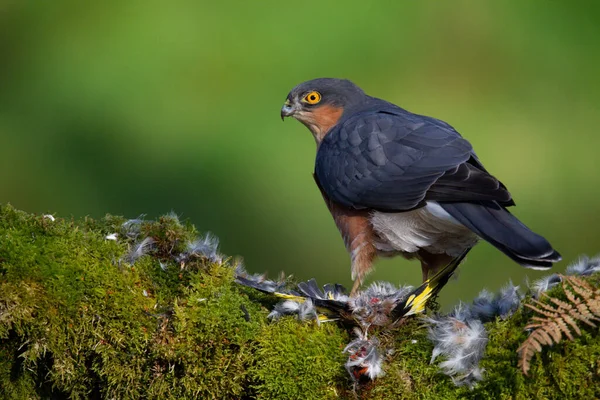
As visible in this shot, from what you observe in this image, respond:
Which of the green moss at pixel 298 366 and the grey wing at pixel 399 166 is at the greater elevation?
the grey wing at pixel 399 166

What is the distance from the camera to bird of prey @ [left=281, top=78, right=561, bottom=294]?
3.68m

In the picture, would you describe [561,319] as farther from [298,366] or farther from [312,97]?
[312,97]

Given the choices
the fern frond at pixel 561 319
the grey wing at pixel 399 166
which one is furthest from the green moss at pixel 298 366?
the grey wing at pixel 399 166

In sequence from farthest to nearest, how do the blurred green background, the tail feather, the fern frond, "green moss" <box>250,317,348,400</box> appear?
the blurred green background, the tail feather, "green moss" <box>250,317,348,400</box>, the fern frond

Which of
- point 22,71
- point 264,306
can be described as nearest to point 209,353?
point 264,306

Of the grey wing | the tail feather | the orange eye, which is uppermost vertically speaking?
the orange eye

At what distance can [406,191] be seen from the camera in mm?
3963

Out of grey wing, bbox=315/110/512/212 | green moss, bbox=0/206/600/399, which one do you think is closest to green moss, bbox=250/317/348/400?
green moss, bbox=0/206/600/399

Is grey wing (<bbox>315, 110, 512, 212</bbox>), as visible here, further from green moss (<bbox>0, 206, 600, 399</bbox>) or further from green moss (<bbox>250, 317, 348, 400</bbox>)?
green moss (<bbox>250, 317, 348, 400</bbox>)

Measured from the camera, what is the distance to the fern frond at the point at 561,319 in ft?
8.05

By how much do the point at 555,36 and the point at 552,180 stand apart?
5.75 ft

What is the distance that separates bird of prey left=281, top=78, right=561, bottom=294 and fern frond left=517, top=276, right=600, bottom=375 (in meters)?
0.83

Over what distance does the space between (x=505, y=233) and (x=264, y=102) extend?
4.47m

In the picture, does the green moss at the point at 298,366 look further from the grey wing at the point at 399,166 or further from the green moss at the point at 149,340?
the grey wing at the point at 399,166
